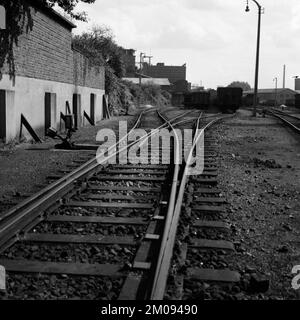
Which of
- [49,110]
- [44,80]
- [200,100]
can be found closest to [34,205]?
[44,80]

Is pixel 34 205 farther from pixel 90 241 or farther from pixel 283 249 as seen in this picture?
pixel 283 249

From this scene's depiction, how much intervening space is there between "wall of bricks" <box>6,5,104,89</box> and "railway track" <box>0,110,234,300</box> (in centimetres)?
817

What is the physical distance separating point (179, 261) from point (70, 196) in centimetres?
270

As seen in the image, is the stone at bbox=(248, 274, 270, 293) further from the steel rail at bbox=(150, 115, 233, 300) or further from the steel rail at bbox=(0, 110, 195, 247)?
the steel rail at bbox=(0, 110, 195, 247)

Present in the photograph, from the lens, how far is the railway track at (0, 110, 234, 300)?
3.47m

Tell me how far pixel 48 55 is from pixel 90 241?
1323 cm

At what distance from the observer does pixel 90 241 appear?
444 cm

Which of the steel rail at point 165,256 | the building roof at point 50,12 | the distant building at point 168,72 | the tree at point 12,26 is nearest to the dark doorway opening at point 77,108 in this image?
the building roof at point 50,12

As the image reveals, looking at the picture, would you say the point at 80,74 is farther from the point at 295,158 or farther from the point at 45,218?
the point at 45,218

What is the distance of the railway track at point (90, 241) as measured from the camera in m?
3.47

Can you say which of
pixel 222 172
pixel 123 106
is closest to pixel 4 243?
pixel 222 172

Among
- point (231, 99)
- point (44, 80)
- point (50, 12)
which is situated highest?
point (50, 12)

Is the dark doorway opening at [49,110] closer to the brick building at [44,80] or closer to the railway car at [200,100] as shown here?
the brick building at [44,80]
